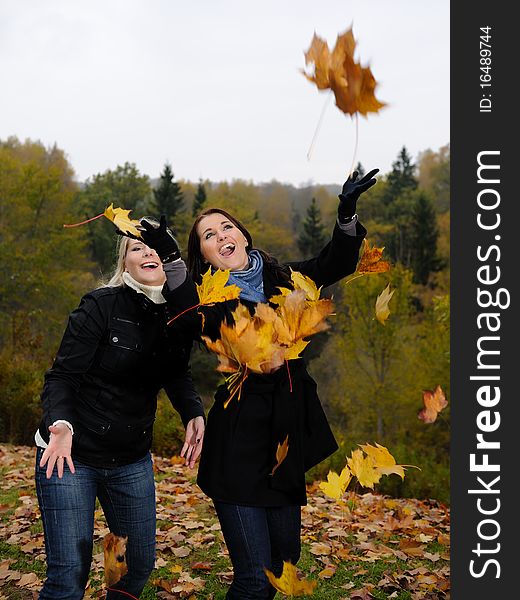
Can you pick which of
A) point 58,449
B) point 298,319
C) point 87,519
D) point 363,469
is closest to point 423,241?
point 363,469

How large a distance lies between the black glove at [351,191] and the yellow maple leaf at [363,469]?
3.57 feet

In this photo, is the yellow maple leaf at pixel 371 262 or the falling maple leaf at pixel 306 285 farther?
the yellow maple leaf at pixel 371 262

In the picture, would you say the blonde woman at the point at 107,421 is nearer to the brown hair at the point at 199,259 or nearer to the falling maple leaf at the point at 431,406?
the brown hair at the point at 199,259

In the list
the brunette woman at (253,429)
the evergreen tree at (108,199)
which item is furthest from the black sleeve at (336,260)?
the evergreen tree at (108,199)

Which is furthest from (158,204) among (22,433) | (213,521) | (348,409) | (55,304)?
(213,521)

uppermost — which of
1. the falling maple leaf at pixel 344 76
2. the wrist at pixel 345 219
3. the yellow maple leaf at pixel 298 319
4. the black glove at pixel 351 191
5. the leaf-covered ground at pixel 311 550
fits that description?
the falling maple leaf at pixel 344 76

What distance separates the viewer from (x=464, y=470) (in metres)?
2.93

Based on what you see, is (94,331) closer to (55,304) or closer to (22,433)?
(22,433)

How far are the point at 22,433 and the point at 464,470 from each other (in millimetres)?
9350

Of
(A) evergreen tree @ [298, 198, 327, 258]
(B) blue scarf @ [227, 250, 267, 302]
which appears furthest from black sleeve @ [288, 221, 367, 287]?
(A) evergreen tree @ [298, 198, 327, 258]

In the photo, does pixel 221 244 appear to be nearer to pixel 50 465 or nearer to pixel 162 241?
pixel 162 241

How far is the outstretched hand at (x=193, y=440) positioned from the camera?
117 inches

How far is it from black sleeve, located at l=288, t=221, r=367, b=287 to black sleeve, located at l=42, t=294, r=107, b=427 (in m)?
0.97

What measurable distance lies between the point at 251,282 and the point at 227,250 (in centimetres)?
19
